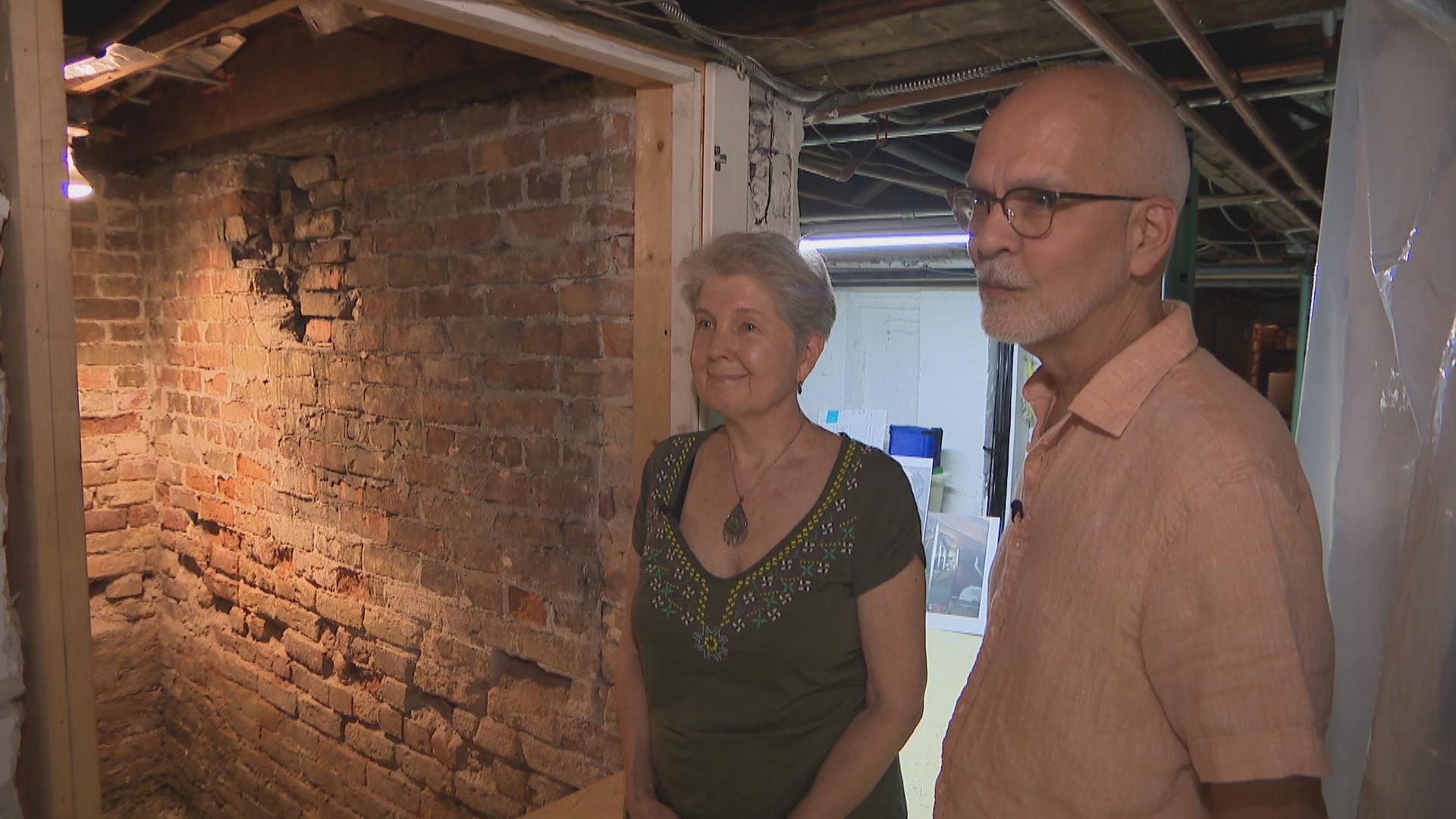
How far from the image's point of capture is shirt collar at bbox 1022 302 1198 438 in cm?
102

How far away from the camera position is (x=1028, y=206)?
1098 mm

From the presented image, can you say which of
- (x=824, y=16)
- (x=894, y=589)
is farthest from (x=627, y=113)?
(x=894, y=589)

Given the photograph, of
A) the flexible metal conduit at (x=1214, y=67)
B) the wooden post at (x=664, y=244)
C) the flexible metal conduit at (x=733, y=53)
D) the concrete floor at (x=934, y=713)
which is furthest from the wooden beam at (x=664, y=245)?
the concrete floor at (x=934, y=713)

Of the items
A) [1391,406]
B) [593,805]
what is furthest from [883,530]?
[593,805]

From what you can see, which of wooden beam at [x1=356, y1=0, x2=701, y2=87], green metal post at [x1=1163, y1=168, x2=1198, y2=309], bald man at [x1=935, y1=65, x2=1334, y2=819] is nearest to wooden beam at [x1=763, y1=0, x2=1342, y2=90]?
wooden beam at [x1=356, y1=0, x2=701, y2=87]

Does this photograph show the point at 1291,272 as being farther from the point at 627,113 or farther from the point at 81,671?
the point at 81,671

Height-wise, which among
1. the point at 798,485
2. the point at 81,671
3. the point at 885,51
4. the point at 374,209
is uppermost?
the point at 885,51

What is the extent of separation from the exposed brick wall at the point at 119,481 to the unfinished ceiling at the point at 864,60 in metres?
0.38

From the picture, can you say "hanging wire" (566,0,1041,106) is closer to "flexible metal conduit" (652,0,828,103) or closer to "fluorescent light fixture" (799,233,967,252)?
"flexible metal conduit" (652,0,828,103)

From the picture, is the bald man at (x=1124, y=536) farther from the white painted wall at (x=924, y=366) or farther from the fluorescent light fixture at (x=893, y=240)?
the white painted wall at (x=924, y=366)

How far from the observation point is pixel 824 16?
1.70 m

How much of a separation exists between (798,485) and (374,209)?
1.71 m

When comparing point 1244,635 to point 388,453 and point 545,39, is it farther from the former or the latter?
point 388,453

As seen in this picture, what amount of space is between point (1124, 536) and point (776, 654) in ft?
2.03
